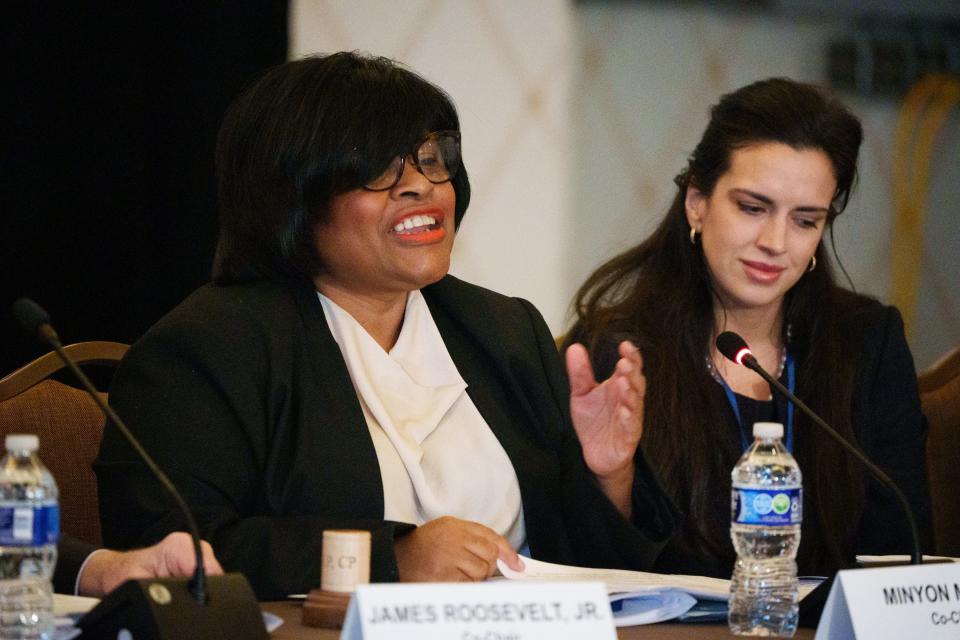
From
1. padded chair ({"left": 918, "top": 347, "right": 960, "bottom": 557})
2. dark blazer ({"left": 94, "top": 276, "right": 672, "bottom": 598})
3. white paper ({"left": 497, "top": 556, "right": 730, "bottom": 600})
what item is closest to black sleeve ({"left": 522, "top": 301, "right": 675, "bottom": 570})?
dark blazer ({"left": 94, "top": 276, "right": 672, "bottom": 598})

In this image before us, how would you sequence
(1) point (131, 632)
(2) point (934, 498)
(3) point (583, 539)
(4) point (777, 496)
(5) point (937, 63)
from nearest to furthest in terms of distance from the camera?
(1) point (131, 632)
(4) point (777, 496)
(3) point (583, 539)
(2) point (934, 498)
(5) point (937, 63)

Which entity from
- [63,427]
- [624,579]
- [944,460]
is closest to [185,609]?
[624,579]

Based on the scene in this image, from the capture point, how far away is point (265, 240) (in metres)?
1.88

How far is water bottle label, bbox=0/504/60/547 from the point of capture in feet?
4.02

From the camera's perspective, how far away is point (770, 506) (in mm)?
1434

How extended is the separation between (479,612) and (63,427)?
1066mm

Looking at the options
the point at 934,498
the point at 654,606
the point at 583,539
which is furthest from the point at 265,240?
the point at 934,498

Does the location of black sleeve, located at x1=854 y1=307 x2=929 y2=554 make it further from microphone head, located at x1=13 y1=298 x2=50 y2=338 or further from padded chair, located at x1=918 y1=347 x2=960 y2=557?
microphone head, located at x1=13 y1=298 x2=50 y2=338

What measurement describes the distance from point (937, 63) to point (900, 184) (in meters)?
0.32

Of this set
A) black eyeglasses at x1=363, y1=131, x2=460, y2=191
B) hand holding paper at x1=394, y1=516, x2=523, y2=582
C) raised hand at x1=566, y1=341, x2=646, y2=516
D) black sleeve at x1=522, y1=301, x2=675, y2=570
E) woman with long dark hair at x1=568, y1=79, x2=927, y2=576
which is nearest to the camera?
hand holding paper at x1=394, y1=516, x2=523, y2=582

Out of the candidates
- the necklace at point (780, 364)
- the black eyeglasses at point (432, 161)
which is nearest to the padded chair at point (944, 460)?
the necklace at point (780, 364)

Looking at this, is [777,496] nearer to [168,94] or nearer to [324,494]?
[324,494]

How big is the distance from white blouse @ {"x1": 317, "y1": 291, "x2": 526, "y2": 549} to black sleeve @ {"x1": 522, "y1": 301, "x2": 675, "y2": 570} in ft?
0.32

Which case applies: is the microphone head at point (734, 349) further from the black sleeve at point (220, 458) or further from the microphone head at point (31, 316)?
the microphone head at point (31, 316)
